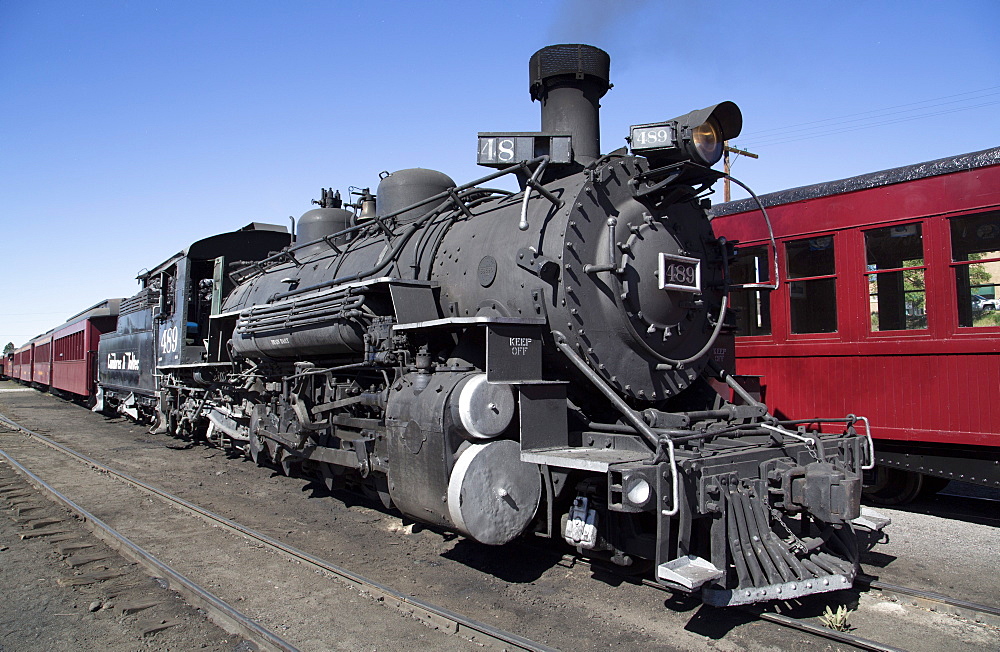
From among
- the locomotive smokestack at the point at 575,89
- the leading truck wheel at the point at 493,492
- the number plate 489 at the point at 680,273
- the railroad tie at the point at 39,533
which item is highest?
the locomotive smokestack at the point at 575,89

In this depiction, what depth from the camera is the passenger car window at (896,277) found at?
668cm

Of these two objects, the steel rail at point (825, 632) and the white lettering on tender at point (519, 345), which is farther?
the white lettering on tender at point (519, 345)

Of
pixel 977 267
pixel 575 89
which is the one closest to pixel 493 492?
pixel 575 89

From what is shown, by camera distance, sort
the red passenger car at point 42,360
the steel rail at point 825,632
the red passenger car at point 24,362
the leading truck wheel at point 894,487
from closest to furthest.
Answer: the steel rail at point 825,632 → the leading truck wheel at point 894,487 → the red passenger car at point 42,360 → the red passenger car at point 24,362

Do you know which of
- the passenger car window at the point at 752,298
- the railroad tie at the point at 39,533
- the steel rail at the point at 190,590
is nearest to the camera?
the steel rail at the point at 190,590

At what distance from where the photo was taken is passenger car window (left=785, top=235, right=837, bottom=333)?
7336mm

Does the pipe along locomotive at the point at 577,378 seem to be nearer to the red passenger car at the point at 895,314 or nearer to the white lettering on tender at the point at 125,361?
the red passenger car at the point at 895,314

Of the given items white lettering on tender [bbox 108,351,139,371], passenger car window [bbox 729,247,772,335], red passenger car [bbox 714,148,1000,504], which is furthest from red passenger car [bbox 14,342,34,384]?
red passenger car [bbox 714,148,1000,504]

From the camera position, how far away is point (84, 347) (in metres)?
20.6

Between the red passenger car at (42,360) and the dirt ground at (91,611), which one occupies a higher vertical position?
the red passenger car at (42,360)

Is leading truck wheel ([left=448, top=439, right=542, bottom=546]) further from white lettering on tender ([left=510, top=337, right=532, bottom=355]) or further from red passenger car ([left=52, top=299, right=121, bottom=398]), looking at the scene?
red passenger car ([left=52, top=299, right=121, bottom=398])

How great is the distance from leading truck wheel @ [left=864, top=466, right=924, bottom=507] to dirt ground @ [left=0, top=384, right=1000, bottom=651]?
26 centimetres

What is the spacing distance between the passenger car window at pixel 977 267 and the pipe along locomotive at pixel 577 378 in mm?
2326

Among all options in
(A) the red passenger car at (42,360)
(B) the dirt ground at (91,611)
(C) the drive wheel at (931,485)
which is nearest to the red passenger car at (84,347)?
(A) the red passenger car at (42,360)
